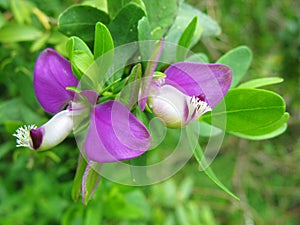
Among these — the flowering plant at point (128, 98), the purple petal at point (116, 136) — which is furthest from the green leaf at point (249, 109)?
the purple petal at point (116, 136)

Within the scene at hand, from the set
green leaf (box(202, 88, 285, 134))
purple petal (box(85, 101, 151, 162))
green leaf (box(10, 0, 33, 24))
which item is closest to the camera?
purple petal (box(85, 101, 151, 162))

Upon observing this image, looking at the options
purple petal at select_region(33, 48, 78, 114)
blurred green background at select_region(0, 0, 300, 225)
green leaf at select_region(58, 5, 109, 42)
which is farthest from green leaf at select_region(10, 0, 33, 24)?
purple petal at select_region(33, 48, 78, 114)

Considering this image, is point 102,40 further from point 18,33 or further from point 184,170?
point 184,170

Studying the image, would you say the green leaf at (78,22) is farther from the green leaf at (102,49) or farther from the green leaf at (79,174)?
the green leaf at (79,174)

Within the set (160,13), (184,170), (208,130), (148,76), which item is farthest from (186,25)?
(184,170)

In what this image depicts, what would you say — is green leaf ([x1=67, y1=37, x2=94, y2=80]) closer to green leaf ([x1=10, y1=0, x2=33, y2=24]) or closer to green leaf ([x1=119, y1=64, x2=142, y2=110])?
green leaf ([x1=119, y1=64, x2=142, y2=110])

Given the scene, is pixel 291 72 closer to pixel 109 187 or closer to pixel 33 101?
pixel 109 187

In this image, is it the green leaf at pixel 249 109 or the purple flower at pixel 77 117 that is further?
the green leaf at pixel 249 109
